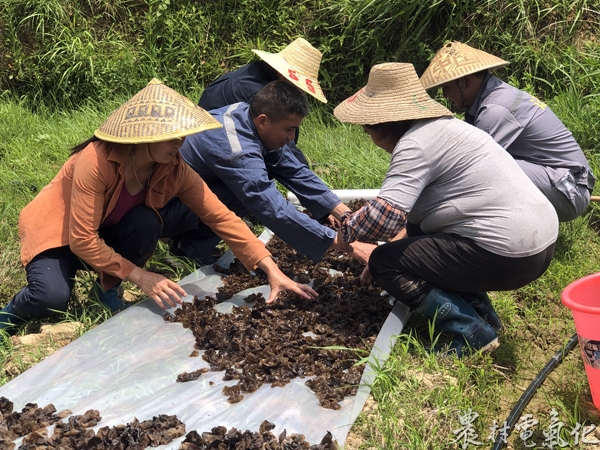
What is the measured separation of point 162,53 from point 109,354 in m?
5.29

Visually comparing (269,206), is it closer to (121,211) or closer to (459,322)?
(121,211)

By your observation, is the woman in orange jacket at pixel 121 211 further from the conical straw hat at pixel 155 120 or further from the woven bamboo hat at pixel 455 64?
the woven bamboo hat at pixel 455 64

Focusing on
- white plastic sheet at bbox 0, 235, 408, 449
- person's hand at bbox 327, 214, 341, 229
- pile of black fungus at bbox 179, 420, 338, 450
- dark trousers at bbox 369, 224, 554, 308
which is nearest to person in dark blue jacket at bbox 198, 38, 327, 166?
person's hand at bbox 327, 214, 341, 229

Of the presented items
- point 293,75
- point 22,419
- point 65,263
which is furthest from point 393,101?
point 22,419

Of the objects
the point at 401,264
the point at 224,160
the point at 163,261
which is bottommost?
the point at 163,261

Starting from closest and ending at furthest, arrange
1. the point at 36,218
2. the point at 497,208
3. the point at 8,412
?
the point at 8,412
the point at 497,208
the point at 36,218

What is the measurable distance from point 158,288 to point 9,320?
103 centimetres

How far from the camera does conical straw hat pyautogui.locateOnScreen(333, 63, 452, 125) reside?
3182 millimetres

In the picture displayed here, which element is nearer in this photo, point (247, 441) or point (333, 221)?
point (247, 441)

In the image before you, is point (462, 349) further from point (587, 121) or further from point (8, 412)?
point (587, 121)

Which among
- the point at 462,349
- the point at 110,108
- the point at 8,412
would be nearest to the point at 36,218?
the point at 8,412

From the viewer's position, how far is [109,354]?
10.7ft

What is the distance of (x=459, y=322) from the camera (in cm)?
331

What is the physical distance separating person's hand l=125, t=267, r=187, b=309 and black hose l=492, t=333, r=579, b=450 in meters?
1.71
